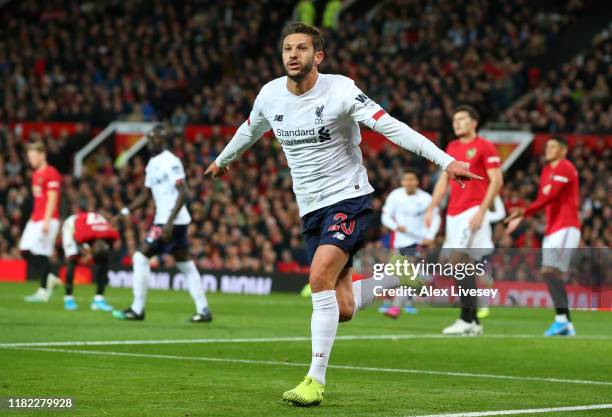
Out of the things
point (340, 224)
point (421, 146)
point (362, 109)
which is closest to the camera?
point (421, 146)

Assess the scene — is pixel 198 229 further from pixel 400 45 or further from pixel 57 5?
pixel 57 5

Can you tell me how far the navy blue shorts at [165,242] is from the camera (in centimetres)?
1505

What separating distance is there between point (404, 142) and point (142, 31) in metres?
32.6

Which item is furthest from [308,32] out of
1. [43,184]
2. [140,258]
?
[43,184]

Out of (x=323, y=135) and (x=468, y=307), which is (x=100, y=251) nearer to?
(x=468, y=307)

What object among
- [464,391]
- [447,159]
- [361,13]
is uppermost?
[361,13]

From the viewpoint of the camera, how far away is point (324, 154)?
331 inches

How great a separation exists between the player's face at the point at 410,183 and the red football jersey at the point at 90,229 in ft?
14.5

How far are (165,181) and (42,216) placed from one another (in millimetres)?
5003

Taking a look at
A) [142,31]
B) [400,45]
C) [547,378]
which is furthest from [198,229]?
[547,378]

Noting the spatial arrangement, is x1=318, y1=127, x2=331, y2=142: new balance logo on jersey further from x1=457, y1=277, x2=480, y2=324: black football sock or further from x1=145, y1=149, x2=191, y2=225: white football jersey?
x1=145, y1=149, x2=191, y2=225: white football jersey

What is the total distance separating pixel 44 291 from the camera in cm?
1967

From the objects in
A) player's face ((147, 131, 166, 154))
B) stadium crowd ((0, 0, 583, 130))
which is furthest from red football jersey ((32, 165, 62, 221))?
stadium crowd ((0, 0, 583, 130))

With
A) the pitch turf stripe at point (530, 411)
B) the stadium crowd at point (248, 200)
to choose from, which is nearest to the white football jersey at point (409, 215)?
the stadium crowd at point (248, 200)
